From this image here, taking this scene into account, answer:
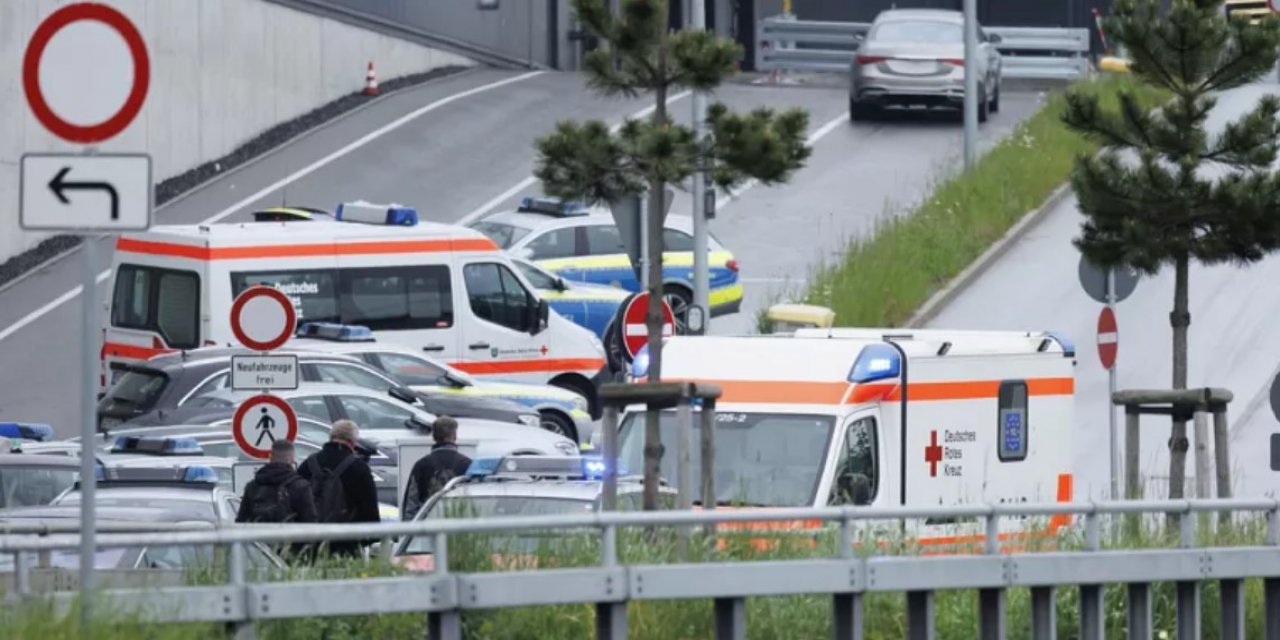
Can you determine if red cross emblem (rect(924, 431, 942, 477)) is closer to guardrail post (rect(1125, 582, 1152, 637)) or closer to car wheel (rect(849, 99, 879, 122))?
guardrail post (rect(1125, 582, 1152, 637))

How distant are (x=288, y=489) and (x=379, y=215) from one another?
11678mm

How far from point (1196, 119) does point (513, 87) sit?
28.7 m

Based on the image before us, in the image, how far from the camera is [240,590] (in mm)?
10789

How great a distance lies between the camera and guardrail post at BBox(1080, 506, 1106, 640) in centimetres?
1348

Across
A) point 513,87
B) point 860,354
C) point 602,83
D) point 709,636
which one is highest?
point 513,87

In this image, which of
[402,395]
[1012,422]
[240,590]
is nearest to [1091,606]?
[1012,422]

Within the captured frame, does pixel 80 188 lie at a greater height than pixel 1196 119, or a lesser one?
lesser

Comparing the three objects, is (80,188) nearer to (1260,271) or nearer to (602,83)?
(602,83)

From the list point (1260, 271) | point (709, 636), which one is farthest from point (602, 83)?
point (1260, 271)

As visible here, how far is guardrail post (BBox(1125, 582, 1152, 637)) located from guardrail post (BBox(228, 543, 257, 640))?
4.92 m

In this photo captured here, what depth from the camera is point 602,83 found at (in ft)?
51.9

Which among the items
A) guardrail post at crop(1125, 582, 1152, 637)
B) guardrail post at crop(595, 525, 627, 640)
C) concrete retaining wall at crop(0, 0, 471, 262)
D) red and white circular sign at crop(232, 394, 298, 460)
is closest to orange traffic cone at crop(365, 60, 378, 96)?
concrete retaining wall at crop(0, 0, 471, 262)

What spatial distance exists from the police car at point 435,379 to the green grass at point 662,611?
11.7 m

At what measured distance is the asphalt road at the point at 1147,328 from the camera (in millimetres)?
26516
